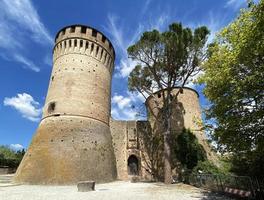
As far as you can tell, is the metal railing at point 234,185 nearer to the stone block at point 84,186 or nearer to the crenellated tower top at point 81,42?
the stone block at point 84,186

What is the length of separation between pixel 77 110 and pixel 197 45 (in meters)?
10.7

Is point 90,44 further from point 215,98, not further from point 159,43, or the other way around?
point 215,98

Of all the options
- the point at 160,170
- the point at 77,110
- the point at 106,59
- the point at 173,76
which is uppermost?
the point at 106,59

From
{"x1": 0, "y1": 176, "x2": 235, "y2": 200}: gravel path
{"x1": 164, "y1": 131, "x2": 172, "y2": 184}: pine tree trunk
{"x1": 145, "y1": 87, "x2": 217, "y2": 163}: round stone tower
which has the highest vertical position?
{"x1": 145, "y1": 87, "x2": 217, "y2": 163}: round stone tower

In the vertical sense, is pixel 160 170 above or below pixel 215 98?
below

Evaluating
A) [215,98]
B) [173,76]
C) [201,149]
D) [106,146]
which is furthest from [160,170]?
[215,98]

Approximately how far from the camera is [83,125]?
15625mm

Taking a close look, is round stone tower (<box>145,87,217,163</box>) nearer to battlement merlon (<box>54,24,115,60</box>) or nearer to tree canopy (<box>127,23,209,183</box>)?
tree canopy (<box>127,23,209,183</box>)

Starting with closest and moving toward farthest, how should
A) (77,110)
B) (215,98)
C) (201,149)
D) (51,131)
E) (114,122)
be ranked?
1. (215,98)
2. (51,131)
3. (77,110)
4. (201,149)
5. (114,122)

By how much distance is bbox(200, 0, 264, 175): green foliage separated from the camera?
650cm

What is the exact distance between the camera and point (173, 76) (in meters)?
16.7

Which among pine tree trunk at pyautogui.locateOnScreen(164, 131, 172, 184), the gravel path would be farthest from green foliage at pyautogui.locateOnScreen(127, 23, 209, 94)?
the gravel path

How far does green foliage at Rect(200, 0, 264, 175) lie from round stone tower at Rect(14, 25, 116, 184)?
958cm

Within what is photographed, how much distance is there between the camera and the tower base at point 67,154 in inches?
504
